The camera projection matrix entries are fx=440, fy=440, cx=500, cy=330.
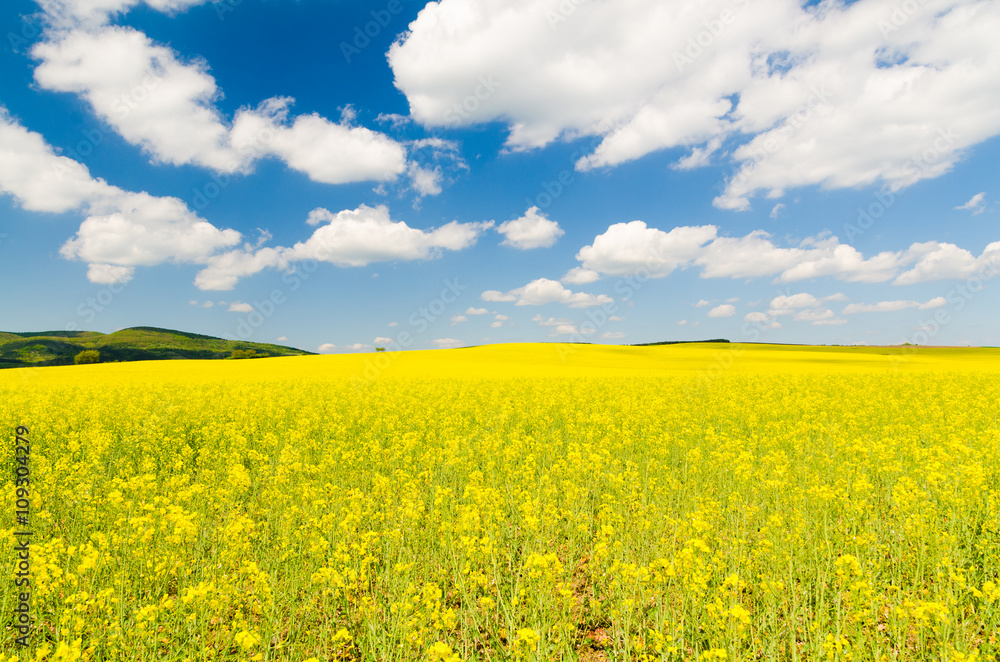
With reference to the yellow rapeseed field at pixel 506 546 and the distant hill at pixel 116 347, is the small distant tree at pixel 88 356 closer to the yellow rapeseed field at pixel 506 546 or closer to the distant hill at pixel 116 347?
the yellow rapeseed field at pixel 506 546

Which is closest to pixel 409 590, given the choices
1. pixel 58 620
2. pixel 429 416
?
pixel 58 620

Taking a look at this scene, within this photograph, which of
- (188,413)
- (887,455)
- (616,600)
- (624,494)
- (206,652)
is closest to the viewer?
(206,652)

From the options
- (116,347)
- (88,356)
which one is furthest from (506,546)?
(116,347)

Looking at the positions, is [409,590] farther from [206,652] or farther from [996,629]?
[996,629]

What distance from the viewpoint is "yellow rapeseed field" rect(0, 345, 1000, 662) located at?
13.3ft

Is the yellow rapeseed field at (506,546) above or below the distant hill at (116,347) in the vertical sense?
below

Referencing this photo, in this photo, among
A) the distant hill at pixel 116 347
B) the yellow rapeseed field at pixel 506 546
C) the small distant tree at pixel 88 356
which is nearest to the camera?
the yellow rapeseed field at pixel 506 546

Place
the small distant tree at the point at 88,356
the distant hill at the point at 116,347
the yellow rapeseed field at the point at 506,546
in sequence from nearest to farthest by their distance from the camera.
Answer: the yellow rapeseed field at the point at 506,546 → the small distant tree at the point at 88,356 → the distant hill at the point at 116,347

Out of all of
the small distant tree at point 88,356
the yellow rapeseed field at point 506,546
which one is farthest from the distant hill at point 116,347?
the yellow rapeseed field at point 506,546

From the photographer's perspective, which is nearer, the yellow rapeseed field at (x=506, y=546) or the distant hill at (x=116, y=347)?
the yellow rapeseed field at (x=506, y=546)

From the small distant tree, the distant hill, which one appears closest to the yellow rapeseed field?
the small distant tree

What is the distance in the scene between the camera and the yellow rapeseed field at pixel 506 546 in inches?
160

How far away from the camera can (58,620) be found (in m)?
4.23

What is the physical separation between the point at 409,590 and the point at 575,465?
4.52 metres
